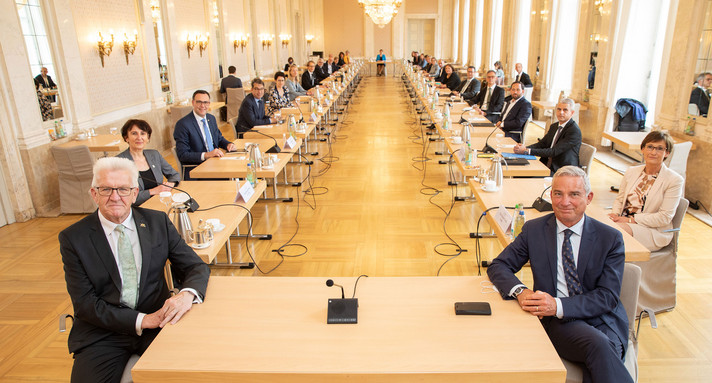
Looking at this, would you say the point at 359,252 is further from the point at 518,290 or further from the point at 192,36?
the point at 192,36

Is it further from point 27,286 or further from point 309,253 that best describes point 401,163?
point 27,286

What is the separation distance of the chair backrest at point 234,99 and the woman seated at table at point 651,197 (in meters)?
8.25

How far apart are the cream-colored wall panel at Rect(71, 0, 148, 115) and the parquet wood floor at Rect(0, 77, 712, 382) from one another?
7.15ft

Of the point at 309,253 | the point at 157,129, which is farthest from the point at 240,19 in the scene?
the point at 309,253

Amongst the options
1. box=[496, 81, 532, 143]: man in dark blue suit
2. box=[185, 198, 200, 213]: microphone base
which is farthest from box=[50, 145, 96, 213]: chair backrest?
box=[496, 81, 532, 143]: man in dark blue suit

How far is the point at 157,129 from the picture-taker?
7.75 metres

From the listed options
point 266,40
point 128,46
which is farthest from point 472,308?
point 266,40

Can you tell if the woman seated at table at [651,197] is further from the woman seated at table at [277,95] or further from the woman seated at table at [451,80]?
the woman seated at table at [451,80]

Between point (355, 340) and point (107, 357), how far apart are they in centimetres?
109

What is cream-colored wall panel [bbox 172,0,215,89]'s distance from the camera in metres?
8.82

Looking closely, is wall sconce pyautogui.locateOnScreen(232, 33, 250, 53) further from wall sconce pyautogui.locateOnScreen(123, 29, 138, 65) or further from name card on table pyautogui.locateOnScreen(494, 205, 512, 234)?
name card on table pyautogui.locateOnScreen(494, 205, 512, 234)

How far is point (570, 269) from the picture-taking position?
6.80ft

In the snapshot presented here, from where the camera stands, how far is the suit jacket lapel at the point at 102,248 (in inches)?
76.3

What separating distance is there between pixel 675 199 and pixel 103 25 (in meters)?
6.96
